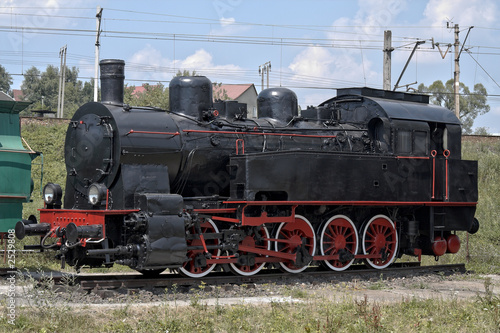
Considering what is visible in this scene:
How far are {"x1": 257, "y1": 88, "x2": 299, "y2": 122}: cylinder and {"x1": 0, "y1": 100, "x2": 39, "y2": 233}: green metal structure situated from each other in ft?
16.4

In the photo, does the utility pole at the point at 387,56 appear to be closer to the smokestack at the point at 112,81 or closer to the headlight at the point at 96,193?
the smokestack at the point at 112,81

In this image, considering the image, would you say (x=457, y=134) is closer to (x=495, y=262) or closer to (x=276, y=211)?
(x=495, y=262)

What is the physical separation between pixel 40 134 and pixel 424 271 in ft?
79.3

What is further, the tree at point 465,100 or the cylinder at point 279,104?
the tree at point 465,100

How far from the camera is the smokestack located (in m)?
11.2

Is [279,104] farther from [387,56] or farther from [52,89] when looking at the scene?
[52,89]

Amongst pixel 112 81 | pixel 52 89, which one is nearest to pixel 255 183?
pixel 112 81

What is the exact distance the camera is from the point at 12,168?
43.2 feet

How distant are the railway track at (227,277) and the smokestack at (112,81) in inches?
123

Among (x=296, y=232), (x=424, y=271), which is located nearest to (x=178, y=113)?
(x=296, y=232)

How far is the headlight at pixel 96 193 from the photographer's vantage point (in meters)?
10.4

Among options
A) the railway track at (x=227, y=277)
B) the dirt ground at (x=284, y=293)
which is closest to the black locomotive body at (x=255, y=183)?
the railway track at (x=227, y=277)

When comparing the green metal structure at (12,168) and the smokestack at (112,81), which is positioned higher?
the smokestack at (112,81)

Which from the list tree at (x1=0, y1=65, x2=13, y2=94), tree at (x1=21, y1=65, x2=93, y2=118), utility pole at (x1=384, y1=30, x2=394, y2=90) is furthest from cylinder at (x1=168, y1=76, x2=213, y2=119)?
tree at (x1=0, y1=65, x2=13, y2=94)
